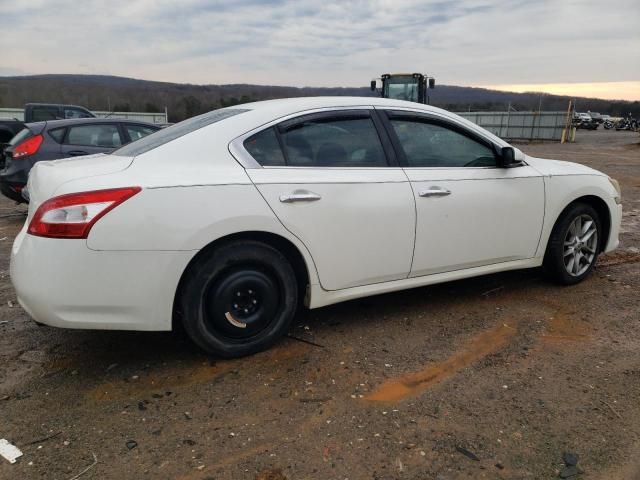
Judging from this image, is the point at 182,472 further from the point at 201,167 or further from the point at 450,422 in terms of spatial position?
the point at 201,167

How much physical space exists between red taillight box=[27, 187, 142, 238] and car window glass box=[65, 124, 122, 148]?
5.39 m

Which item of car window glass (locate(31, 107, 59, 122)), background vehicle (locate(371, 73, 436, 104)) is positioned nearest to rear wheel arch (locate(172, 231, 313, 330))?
car window glass (locate(31, 107, 59, 122))

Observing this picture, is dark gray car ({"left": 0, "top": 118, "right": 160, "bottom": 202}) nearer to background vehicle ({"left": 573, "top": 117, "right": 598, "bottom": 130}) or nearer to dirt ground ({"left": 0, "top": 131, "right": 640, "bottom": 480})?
dirt ground ({"left": 0, "top": 131, "right": 640, "bottom": 480})

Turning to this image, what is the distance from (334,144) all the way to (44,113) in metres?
15.0

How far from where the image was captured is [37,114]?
15.5 metres

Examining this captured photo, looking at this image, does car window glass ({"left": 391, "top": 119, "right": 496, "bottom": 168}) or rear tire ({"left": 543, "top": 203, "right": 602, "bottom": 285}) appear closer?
car window glass ({"left": 391, "top": 119, "right": 496, "bottom": 168})

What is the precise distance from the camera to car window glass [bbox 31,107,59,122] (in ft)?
50.8

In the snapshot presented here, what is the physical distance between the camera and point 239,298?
10.4 feet

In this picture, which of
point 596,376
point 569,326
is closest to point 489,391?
point 596,376

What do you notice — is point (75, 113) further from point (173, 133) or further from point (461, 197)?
point (461, 197)

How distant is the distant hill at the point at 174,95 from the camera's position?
1623 inches

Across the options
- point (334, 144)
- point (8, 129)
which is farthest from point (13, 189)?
point (334, 144)

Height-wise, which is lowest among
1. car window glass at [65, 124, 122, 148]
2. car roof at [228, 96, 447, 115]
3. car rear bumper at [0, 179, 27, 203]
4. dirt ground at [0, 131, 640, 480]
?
dirt ground at [0, 131, 640, 480]

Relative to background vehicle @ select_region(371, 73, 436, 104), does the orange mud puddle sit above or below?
below
